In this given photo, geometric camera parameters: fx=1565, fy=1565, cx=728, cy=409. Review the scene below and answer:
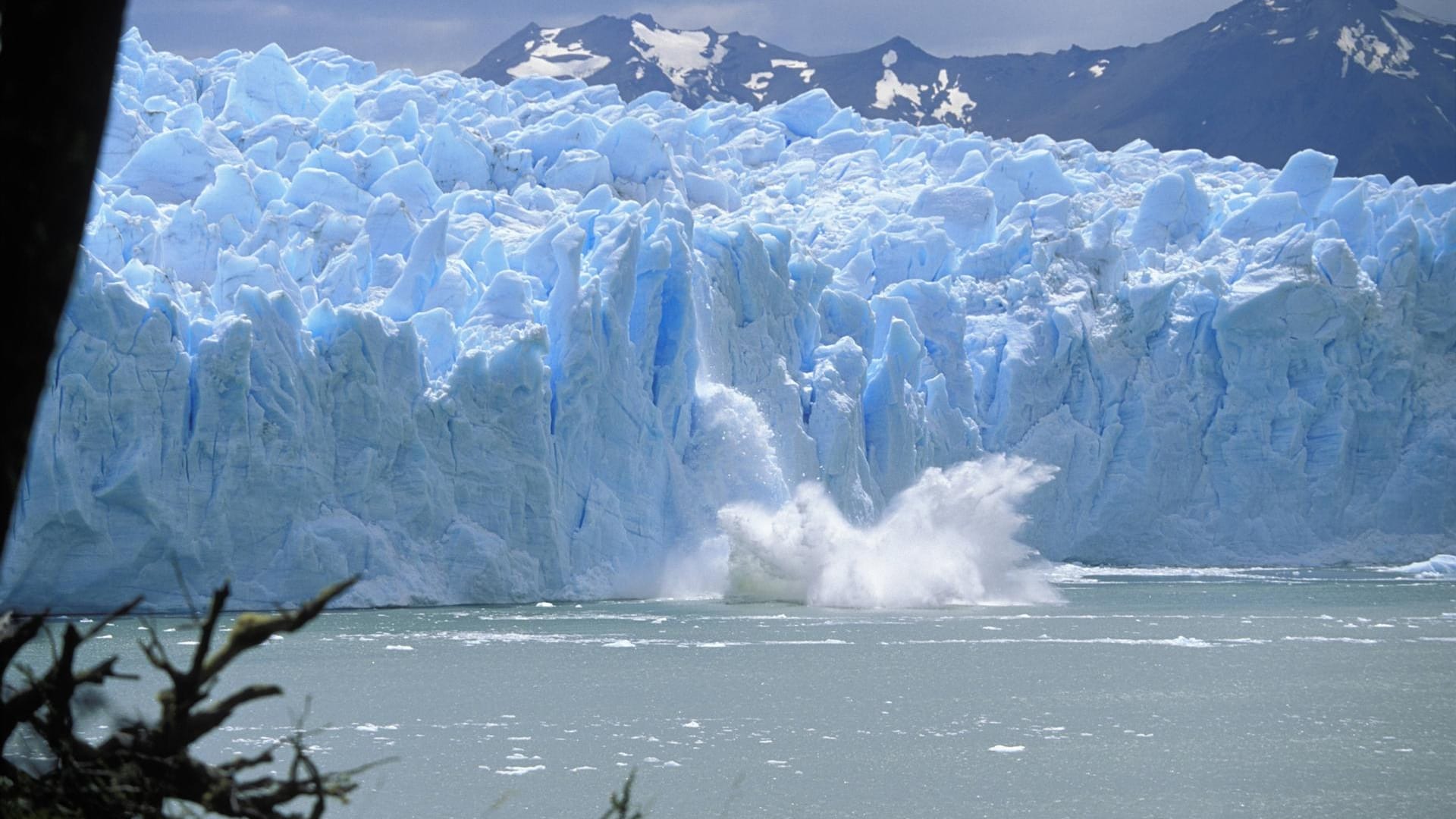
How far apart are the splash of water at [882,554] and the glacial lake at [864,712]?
2.37 meters

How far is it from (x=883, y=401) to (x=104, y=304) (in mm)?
11718

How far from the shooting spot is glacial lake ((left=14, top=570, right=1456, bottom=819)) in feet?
26.8

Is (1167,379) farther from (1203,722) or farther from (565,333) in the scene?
(1203,722)

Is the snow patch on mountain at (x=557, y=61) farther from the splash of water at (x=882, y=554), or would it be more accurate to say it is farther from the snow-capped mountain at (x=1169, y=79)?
the splash of water at (x=882, y=554)

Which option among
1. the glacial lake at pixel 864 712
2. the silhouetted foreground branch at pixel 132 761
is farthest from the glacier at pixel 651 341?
the silhouetted foreground branch at pixel 132 761

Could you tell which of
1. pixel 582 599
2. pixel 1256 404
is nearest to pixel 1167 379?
pixel 1256 404

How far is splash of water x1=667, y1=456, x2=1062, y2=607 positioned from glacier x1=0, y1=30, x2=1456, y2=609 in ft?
1.44

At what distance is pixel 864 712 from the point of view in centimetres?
1091

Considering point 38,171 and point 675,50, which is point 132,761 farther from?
point 675,50

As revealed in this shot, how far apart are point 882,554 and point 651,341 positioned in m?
4.36

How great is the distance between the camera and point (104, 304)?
49.0 ft

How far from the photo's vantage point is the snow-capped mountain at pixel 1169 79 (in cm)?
4338

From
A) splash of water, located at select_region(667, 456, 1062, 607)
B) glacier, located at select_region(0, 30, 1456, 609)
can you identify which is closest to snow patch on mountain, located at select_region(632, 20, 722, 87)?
glacier, located at select_region(0, 30, 1456, 609)

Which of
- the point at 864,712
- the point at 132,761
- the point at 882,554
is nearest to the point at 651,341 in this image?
the point at 882,554
